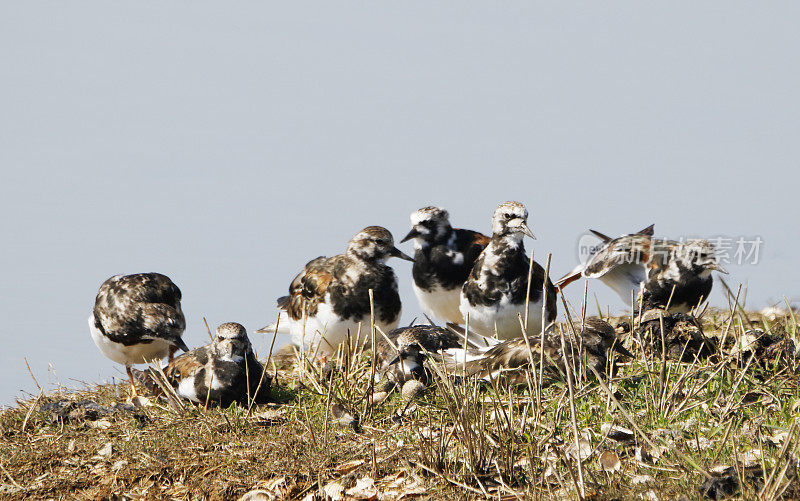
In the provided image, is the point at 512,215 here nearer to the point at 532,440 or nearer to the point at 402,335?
the point at 402,335

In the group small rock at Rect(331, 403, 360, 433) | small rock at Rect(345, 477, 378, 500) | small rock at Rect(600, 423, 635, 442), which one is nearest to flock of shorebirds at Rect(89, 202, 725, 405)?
small rock at Rect(331, 403, 360, 433)

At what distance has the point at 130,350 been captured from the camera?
29.1 feet

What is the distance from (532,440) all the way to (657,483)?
0.73m

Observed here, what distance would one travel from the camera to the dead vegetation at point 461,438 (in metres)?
4.88

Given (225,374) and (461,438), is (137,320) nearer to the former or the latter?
(225,374)

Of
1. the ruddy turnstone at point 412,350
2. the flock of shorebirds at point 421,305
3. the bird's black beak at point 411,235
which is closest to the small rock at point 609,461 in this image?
the flock of shorebirds at point 421,305

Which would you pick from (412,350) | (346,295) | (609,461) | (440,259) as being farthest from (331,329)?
(609,461)

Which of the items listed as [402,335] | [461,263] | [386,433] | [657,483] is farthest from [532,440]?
[461,263]

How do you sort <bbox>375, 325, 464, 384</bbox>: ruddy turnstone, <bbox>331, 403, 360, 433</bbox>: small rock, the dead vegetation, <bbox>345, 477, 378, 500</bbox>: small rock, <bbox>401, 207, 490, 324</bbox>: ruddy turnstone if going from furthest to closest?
1. <bbox>401, 207, 490, 324</bbox>: ruddy turnstone
2. <bbox>375, 325, 464, 384</bbox>: ruddy turnstone
3. <bbox>331, 403, 360, 433</bbox>: small rock
4. <bbox>345, 477, 378, 500</bbox>: small rock
5. the dead vegetation

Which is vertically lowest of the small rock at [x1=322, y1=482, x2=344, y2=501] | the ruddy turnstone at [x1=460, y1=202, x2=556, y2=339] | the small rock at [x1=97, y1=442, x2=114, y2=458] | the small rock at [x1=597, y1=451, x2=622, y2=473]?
the small rock at [x1=97, y1=442, x2=114, y2=458]

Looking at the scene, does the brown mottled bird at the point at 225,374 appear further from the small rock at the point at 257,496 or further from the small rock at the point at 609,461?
the small rock at the point at 609,461

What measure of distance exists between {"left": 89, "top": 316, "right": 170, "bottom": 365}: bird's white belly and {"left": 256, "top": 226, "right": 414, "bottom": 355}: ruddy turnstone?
1330 millimetres

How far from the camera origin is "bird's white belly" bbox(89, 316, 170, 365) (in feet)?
29.0

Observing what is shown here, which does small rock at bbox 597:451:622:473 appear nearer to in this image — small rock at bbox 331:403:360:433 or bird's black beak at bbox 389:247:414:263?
small rock at bbox 331:403:360:433
